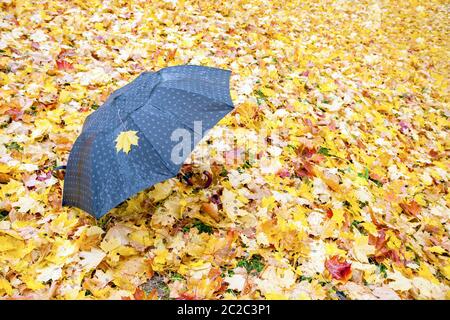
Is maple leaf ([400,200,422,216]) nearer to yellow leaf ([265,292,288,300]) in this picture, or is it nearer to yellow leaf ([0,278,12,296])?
yellow leaf ([265,292,288,300])

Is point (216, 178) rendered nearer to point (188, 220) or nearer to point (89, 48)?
point (188, 220)

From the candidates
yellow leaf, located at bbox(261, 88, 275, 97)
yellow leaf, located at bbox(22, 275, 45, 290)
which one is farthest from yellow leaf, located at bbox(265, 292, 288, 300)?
yellow leaf, located at bbox(261, 88, 275, 97)

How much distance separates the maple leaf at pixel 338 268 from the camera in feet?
7.80

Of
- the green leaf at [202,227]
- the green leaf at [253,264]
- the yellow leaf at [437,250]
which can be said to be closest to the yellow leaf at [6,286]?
the green leaf at [202,227]

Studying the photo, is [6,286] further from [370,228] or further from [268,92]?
[268,92]

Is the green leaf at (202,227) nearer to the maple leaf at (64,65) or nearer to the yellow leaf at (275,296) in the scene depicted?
the yellow leaf at (275,296)

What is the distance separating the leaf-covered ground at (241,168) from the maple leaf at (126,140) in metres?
0.74

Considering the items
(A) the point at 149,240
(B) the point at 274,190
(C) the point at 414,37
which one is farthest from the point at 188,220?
(C) the point at 414,37

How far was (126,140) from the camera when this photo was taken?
2.12 metres

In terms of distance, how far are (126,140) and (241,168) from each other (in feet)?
4.36

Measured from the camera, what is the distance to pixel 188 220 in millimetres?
2666

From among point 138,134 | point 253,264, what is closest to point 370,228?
point 253,264

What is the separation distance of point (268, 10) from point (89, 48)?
3.45 meters

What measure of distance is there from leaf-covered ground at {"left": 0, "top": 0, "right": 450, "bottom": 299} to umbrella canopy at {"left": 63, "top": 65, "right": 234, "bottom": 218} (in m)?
0.52
